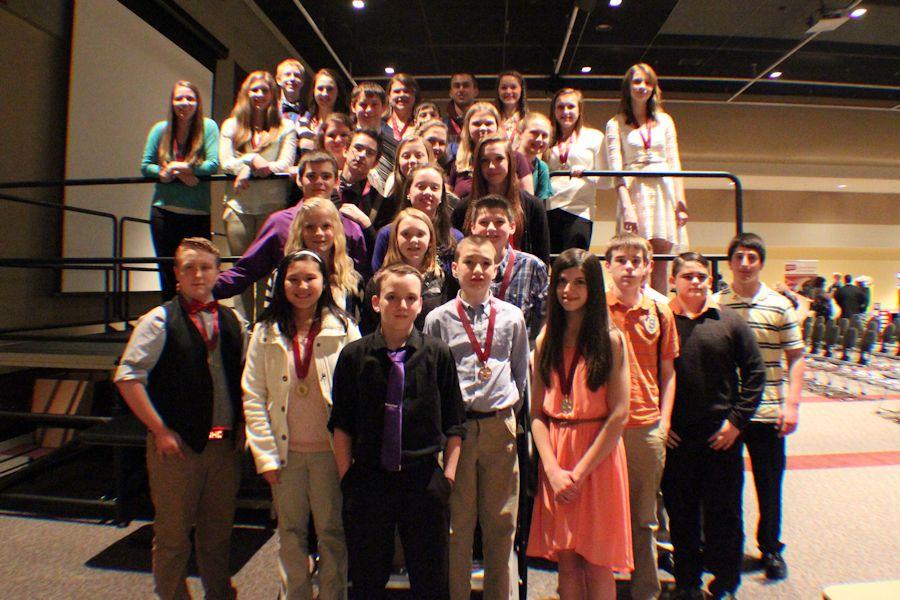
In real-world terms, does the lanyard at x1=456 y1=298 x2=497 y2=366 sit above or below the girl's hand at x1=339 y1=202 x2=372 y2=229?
below

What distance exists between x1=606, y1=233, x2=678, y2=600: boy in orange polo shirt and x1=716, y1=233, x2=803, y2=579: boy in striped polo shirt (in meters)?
0.61

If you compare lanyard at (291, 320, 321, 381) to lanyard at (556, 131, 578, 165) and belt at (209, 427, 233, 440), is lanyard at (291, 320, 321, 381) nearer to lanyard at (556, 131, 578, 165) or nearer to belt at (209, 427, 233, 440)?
belt at (209, 427, 233, 440)

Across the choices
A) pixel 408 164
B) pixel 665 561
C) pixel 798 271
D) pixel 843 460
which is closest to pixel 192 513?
pixel 408 164

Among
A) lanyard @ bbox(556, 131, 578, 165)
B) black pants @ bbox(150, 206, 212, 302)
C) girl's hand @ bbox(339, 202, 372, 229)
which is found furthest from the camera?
lanyard @ bbox(556, 131, 578, 165)

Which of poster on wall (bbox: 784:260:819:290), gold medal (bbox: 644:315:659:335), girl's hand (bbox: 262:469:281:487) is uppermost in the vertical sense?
poster on wall (bbox: 784:260:819:290)

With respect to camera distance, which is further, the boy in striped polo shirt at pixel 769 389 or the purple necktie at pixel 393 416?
the boy in striped polo shirt at pixel 769 389

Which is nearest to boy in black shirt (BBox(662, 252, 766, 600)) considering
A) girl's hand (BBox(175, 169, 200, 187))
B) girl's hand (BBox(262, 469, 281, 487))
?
girl's hand (BBox(262, 469, 281, 487))

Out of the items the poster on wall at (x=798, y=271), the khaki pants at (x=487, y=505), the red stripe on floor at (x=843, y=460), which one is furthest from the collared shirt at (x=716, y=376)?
the poster on wall at (x=798, y=271)

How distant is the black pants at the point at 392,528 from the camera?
1690mm

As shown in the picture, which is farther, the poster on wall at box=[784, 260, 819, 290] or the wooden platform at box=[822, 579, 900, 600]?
the poster on wall at box=[784, 260, 819, 290]

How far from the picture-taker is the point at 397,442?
1688mm

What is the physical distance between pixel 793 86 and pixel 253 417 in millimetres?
11721

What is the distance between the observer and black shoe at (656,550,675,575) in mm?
2428

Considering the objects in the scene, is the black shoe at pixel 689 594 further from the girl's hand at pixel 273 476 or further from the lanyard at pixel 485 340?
the girl's hand at pixel 273 476
